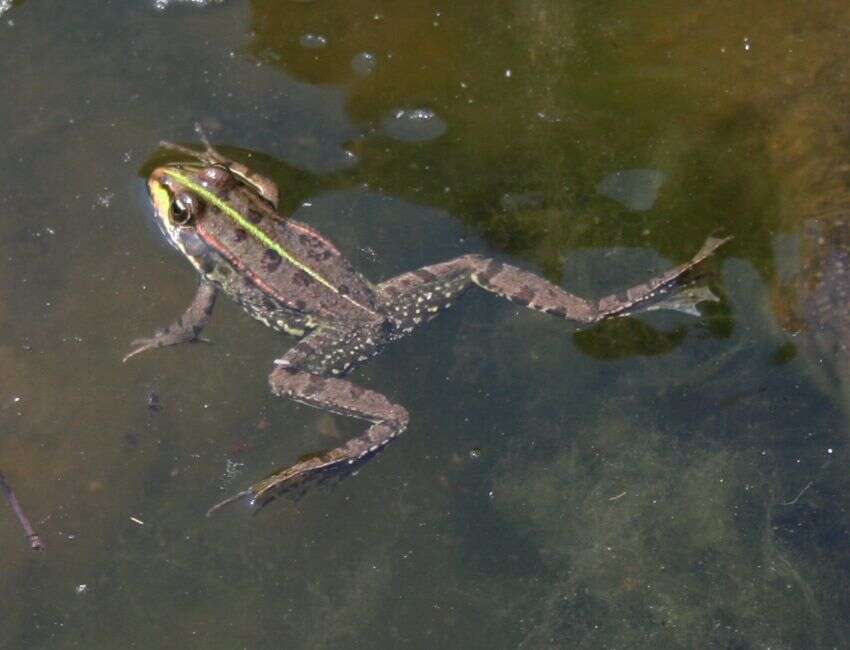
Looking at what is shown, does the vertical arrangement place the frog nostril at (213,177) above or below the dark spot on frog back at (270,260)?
above

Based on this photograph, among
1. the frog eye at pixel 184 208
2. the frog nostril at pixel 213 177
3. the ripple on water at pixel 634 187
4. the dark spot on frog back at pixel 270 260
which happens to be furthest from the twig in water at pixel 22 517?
the ripple on water at pixel 634 187

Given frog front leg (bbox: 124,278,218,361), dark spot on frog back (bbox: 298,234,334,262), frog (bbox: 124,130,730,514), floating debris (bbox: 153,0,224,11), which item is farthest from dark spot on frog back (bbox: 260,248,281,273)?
floating debris (bbox: 153,0,224,11)

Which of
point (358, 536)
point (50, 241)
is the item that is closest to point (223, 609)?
point (358, 536)

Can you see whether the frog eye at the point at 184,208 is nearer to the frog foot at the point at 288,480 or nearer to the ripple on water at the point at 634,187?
the frog foot at the point at 288,480

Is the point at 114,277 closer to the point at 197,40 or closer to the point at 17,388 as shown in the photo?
the point at 17,388

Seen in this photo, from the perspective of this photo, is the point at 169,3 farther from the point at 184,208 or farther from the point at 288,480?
the point at 288,480

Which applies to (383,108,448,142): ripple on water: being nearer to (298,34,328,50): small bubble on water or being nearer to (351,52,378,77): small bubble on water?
(351,52,378,77): small bubble on water

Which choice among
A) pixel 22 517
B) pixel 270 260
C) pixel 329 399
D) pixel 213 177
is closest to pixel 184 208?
pixel 213 177
